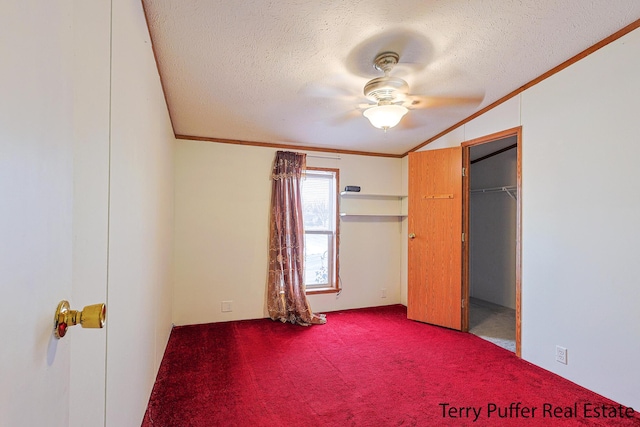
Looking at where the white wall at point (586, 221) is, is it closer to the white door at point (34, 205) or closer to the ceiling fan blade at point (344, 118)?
the ceiling fan blade at point (344, 118)

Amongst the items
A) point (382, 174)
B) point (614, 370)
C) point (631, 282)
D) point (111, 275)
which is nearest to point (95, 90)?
point (111, 275)

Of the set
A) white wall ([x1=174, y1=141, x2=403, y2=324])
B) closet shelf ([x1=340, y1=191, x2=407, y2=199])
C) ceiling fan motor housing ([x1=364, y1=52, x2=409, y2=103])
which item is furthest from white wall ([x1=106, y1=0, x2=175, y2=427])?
closet shelf ([x1=340, y1=191, x2=407, y2=199])

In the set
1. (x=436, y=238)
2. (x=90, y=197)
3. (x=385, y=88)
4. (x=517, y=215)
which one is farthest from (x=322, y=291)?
(x=90, y=197)

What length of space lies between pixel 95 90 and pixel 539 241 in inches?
123

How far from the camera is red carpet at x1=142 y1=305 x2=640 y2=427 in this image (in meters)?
1.93

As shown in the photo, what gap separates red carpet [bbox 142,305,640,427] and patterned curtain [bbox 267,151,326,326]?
0.38 m

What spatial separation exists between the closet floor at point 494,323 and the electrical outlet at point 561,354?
19.3 inches

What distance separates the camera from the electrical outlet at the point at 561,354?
94.8 inches

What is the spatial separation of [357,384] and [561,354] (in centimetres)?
162

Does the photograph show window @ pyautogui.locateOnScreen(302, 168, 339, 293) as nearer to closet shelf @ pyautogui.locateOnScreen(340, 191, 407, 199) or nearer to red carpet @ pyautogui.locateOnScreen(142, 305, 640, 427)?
closet shelf @ pyautogui.locateOnScreen(340, 191, 407, 199)

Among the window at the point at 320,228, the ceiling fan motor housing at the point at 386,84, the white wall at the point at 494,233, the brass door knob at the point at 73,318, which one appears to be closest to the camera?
the brass door knob at the point at 73,318

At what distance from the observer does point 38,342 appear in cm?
53

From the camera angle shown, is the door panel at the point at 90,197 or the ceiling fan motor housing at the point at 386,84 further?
the ceiling fan motor housing at the point at 386,84

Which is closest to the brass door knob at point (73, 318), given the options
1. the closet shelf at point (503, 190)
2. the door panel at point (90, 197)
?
the door panel at point (90, 197)
